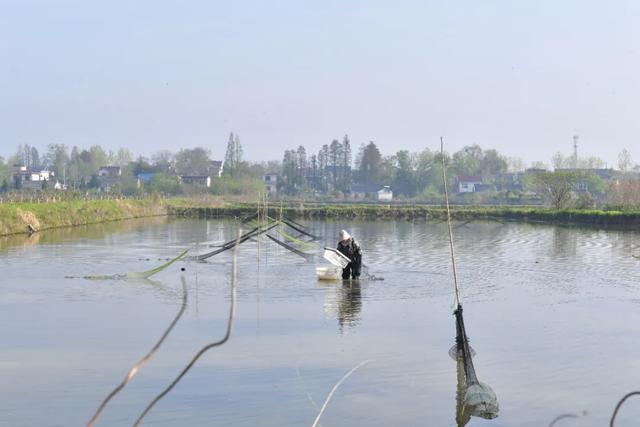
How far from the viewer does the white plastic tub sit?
2120cm

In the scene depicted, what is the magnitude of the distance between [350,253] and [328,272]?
97 centimetres

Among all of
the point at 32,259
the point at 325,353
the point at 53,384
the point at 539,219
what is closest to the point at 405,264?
the point at 32,259

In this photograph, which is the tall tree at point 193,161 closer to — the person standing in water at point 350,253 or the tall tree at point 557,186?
the tall tree at point 557,186

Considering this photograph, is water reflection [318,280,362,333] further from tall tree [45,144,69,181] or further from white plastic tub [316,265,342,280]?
tall tree [45,144,69,181]

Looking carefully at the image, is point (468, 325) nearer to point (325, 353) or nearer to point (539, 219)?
point (325, 353)

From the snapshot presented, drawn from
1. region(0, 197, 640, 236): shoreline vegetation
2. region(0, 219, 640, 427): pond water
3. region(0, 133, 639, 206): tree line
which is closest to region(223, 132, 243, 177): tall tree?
region(0, 133, 639, 206): tree line

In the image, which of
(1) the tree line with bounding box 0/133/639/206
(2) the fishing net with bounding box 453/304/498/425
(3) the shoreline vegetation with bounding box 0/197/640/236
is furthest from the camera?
(1) the tree line with bounding box 0/133/639/206

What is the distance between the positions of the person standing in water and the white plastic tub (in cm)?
16

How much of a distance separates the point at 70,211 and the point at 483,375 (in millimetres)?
39337

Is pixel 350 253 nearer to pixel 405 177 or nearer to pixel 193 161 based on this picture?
pixel 405 177

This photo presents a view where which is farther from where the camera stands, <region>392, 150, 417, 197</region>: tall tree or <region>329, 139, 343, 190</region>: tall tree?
<region>329, 139, 343, 190</region>: tall tree

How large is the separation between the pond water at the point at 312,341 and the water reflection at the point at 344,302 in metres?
0.05

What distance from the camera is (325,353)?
12727 millimetres

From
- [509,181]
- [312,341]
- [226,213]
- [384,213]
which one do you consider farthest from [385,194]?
[312,341]
